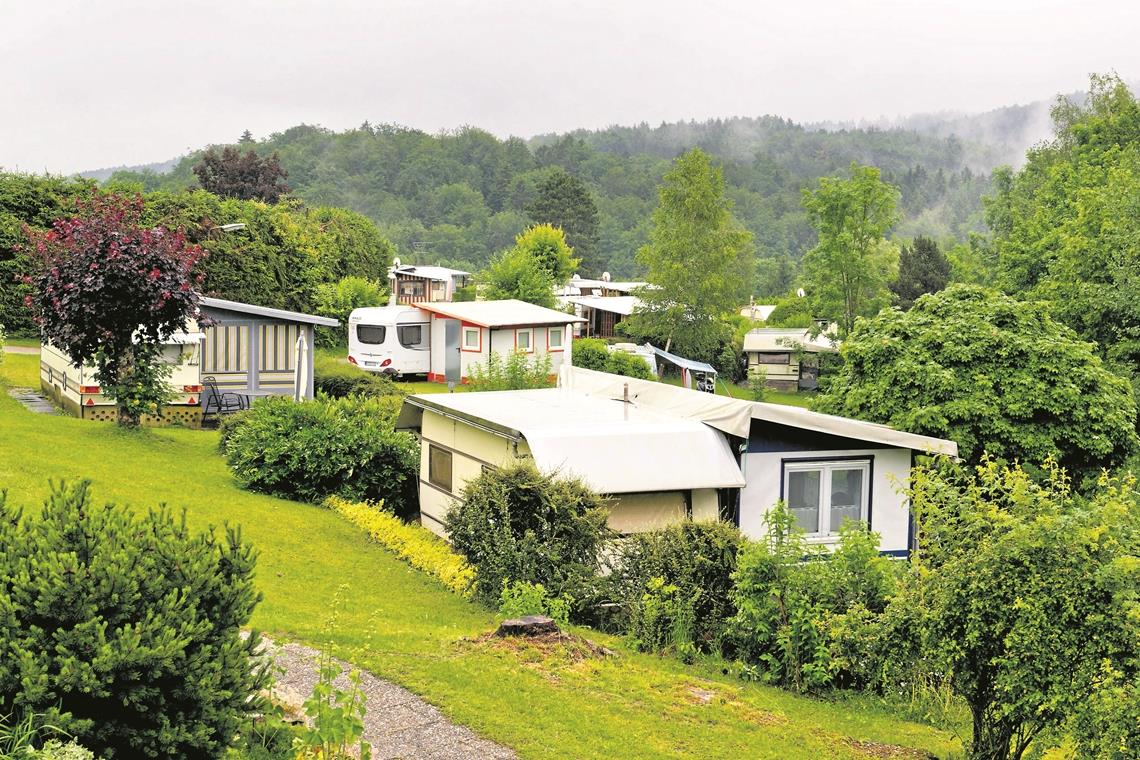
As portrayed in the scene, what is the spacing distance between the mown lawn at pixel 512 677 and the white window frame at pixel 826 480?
15.5 ft

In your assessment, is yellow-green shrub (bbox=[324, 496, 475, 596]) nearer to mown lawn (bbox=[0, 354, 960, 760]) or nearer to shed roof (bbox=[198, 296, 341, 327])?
mown lawn (bbox=[0, 354, 960, 760])

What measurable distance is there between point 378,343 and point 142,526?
30000mm

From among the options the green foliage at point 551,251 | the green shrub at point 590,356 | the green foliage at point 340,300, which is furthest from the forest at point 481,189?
the green shrub at point 590,356

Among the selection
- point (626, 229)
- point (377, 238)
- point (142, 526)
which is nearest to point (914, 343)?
point (142, 526)

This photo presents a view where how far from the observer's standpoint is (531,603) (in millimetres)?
12000

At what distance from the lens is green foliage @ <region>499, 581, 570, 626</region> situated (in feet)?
39.3

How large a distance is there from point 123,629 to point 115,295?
46.2 ft

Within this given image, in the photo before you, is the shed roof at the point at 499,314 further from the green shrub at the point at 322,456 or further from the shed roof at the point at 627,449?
the shed roof at the point at 627,449

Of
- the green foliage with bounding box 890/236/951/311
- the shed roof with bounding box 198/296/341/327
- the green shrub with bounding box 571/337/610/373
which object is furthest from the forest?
the shed roof with bounding box 198/296/341/327

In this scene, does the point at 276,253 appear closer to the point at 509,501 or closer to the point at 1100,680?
the point at 509,501

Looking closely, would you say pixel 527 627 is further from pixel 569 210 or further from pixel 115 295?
pixel 569 210

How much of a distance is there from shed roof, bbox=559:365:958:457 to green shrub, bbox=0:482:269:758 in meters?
Answer: 9.43

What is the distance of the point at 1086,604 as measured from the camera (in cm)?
747

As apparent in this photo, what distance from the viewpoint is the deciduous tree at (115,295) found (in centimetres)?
1841
